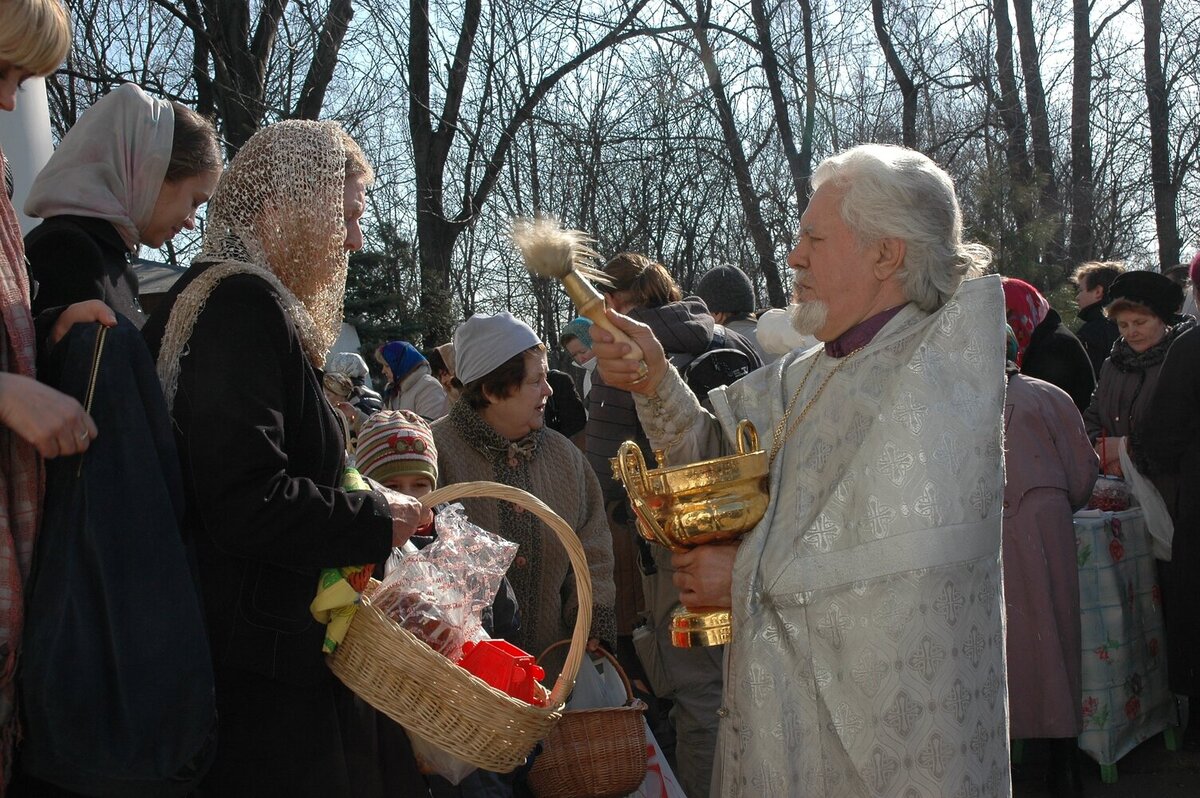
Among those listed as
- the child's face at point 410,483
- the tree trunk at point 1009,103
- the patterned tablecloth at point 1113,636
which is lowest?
the patterned tablecloth at point 1113,636

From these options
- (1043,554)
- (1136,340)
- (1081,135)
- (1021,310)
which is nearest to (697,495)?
(1043,554)

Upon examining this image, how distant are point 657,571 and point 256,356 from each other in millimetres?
2603

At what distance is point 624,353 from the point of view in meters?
2.61

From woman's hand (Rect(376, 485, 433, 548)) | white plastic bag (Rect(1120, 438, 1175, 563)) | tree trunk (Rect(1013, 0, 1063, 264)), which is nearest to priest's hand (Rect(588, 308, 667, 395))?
woman's hand (Rect(376, 485, 433, 548))

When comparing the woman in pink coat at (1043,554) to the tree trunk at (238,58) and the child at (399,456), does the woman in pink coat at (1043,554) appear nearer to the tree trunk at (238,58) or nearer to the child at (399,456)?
the child at (399,456)

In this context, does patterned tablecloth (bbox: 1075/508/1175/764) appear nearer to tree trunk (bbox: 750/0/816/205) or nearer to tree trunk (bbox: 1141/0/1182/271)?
tree trunk (bbox: 750/0/816/205)

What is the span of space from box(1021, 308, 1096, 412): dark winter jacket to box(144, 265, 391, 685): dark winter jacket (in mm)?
4544

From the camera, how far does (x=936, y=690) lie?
2354mm

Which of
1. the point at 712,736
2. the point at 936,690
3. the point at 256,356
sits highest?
the point at 256,356

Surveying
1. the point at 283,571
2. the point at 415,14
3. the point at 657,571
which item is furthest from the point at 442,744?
the point at 415,14

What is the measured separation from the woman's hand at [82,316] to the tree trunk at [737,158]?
12.0m

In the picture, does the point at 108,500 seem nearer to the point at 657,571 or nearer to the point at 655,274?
the point at 657,571

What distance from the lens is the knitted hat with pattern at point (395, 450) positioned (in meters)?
3.44

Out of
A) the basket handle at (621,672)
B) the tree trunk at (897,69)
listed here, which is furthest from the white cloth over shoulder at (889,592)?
the tree trunk at (897,69)
